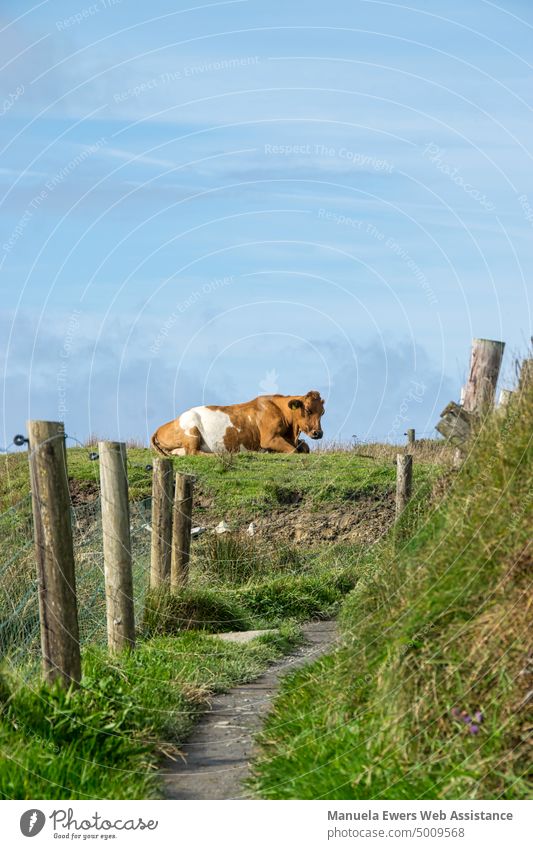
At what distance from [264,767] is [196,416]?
21941 mm

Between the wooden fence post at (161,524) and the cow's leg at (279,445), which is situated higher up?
the cow's leg at (279,445)

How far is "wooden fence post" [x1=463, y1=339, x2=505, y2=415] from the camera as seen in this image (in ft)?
28.6

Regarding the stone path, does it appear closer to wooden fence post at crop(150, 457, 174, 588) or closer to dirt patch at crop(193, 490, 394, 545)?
wooden fence post at crop(150, 457, 174, 588)

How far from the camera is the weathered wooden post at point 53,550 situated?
778 cm

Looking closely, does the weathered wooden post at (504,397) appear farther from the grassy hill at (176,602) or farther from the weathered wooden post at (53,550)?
the weathered wooden post at (53,550)

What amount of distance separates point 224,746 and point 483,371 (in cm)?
339

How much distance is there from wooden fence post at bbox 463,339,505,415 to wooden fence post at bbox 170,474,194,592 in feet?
18.4

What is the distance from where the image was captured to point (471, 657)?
5961 mm

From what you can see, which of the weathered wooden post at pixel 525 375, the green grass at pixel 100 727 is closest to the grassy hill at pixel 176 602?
the green grass at pixel 100 727

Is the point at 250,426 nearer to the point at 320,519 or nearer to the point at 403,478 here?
the point at 320,519

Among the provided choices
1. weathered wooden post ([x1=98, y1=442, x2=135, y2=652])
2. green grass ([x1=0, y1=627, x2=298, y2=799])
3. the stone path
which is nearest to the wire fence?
weathered wooden post ([x1=98, y1=442, x2=135, y2=652])

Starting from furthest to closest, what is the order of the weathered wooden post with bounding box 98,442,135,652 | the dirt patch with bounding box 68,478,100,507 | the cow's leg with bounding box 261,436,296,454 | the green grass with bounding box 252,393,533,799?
the cow's leg with bounding box 261,436,296,454 < the dirt patch with bounding box 68,478,100,507 < the weathered wooden post with bounding box 98,442,135,652 < the green grass with bounding box 252,393,533,799

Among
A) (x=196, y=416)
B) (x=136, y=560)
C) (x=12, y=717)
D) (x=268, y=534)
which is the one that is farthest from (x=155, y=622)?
(x=196, y=416)

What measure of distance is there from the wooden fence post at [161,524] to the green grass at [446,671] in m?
5.81
